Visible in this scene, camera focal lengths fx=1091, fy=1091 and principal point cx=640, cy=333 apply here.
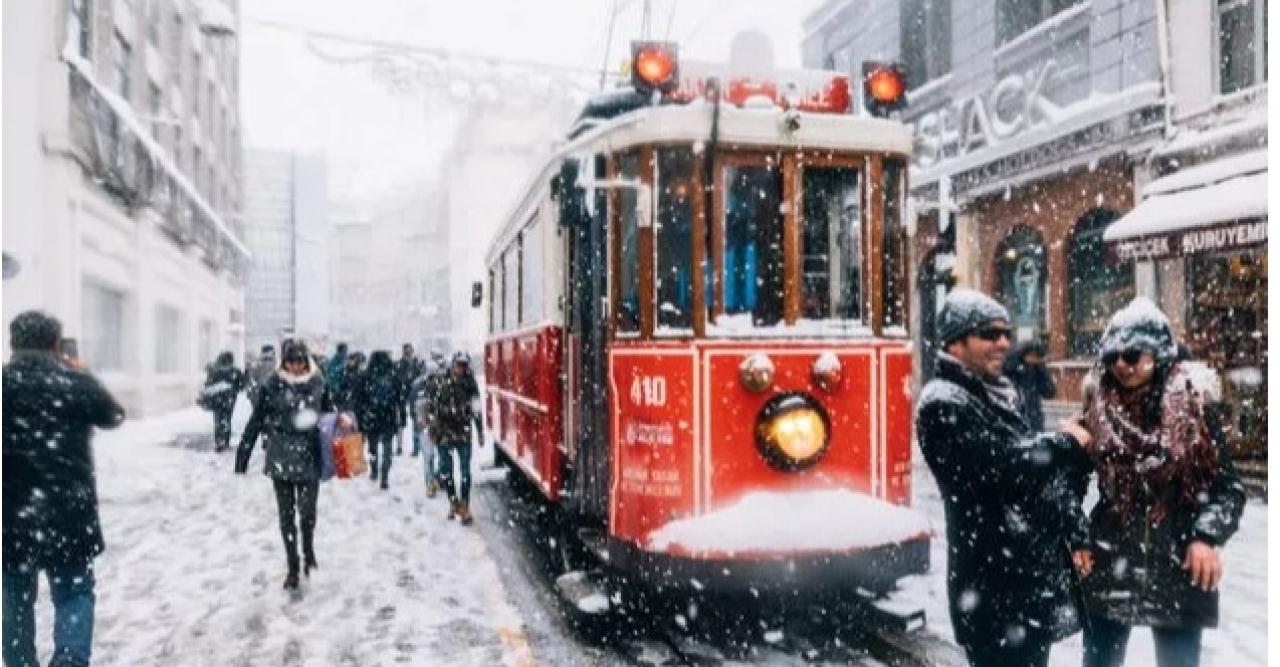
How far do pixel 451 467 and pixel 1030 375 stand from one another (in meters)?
5.31

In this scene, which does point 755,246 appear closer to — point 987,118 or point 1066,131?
point 1066,131

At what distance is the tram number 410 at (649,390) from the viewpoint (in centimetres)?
569

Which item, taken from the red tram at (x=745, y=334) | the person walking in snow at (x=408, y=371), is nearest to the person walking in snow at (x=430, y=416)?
the person walking in snow at (x=408, y=371)

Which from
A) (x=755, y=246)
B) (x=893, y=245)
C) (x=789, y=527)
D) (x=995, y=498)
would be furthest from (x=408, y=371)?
(x=995, y=498)

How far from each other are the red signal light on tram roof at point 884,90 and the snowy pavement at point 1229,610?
2629mm

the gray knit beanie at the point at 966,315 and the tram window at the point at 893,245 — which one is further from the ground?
the tram window at the point at 893,245

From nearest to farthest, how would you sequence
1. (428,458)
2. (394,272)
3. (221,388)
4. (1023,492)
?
(1023,492), (428,458), (221,388), (394,272)

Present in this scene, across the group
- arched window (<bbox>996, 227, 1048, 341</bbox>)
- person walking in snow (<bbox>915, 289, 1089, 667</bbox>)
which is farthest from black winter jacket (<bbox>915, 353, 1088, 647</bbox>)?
arched window (<bbox>996, 227, 1048, 341</bbox>)

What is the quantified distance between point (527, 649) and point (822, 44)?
1918 centimetres

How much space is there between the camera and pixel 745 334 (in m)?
5.73

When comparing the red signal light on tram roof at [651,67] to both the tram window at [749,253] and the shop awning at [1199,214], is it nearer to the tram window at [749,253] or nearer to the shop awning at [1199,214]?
the tram window at [749,253]

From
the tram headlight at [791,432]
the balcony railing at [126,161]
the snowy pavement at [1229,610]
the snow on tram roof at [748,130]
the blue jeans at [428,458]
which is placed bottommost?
the snowy pavement at [1229,610]

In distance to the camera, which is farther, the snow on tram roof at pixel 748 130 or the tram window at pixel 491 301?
the tram window at pixel 491 301

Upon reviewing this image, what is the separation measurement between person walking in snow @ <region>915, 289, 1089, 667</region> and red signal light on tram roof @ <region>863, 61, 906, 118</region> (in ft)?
11.0
